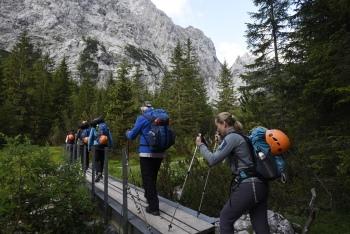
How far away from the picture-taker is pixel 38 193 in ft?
15.4

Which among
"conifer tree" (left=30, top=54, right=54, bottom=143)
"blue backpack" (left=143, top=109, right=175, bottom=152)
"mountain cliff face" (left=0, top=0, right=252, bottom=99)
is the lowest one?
"blue backpack" (left=143, top=109, right=175, bottom=152)

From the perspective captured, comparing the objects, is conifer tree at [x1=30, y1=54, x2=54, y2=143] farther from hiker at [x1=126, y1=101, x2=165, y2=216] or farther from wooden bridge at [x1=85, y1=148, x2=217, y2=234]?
hiker at [x1=126, y1=101, x2=165, y2=216]

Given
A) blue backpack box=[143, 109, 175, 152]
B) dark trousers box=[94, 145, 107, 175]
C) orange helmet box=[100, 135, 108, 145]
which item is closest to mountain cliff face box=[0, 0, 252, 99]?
dark trousers box=[94, 145, 107, 175]

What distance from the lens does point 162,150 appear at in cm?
448

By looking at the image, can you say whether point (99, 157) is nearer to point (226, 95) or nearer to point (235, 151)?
point (235, 151)

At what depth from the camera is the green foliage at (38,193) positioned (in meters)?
4.45

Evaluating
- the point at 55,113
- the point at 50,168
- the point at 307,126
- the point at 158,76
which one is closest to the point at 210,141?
the point at 307,126

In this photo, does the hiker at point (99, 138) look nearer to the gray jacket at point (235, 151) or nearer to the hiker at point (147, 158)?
the hiker at point (147, 158)

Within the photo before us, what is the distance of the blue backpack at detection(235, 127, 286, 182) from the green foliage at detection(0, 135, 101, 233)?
3.95 m

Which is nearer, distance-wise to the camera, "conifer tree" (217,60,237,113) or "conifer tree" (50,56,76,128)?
"conifer tree" (50,56,76,128)

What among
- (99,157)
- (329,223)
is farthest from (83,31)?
(329,223)

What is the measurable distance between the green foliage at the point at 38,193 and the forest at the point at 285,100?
4.04 metres

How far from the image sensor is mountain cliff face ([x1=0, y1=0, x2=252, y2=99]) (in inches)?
5256

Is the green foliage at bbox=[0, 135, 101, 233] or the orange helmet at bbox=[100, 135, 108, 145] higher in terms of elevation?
the orange helmet at bbox=[100, 135, 108, 145]
